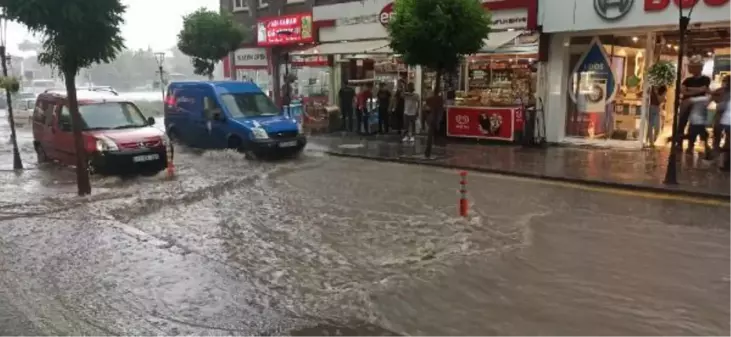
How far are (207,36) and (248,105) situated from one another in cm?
853

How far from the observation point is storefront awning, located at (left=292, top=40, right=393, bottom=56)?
19.0 meters

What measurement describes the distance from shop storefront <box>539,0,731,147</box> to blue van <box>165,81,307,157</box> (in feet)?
22.5

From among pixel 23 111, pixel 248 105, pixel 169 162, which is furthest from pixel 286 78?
pixel 23 111

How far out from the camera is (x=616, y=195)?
1006cm

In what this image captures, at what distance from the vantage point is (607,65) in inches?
603

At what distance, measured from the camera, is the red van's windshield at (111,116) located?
13.1 metres

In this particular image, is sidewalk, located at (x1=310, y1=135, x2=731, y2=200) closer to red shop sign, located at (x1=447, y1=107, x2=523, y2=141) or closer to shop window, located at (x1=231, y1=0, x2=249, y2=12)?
red shop sign, located at (x1=447, y1=107, x2=523, y2=141)

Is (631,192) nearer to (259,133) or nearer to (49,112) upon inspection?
(259,133)

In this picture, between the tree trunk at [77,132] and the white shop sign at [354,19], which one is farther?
the white shop sign at [354,19]

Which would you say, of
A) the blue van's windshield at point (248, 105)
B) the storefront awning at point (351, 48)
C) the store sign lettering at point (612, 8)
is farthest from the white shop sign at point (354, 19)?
the store sign lettering at point (612, 8)

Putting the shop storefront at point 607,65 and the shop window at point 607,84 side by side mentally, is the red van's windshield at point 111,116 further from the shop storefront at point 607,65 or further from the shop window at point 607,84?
the shop window at point 607,84

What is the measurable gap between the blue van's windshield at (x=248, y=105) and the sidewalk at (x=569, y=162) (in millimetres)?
1923

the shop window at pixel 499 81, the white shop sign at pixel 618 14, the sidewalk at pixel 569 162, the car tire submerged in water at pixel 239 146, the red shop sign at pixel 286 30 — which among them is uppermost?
the red shop sign at pixel 286 30

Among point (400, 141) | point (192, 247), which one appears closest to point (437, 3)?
point (400, 141)
